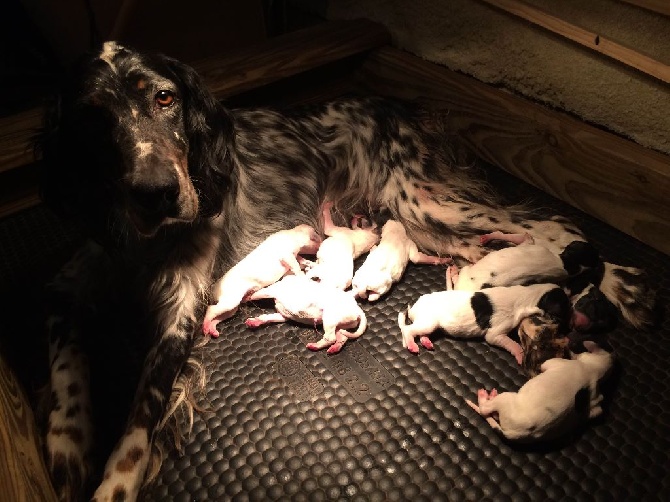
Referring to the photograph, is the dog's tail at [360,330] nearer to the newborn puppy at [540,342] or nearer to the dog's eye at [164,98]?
the newborn puppy at [540,342]

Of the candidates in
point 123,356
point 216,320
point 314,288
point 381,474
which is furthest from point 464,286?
point 123,356

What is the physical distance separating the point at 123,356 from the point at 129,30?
2088 millimetres

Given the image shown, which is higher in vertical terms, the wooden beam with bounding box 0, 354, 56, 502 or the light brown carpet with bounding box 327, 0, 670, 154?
the light brown carpet with bounding box 327, 0, 670, 154

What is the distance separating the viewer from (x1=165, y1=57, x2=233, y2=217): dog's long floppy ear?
1956 mm

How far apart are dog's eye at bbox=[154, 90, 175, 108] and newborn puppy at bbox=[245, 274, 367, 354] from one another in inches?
28.3

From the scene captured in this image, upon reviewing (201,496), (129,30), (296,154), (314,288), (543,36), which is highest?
(543,36)

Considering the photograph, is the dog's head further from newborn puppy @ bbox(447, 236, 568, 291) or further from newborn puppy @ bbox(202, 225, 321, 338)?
newborn puppy @ bbox(447, 236, 568, 291)

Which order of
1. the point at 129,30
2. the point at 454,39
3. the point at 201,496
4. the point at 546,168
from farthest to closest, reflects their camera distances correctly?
the point at 129,30, the point at 454,39, the point at 546,168, the point at 201,496

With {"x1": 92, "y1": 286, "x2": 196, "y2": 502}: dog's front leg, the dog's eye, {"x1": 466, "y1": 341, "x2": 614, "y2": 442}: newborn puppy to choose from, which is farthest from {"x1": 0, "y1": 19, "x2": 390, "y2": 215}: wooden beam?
{"x1": 466, "y1": 341, "x2": 614, "y2": 442}: newborn puppy

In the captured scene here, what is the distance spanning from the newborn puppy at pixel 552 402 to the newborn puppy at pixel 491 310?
19cm

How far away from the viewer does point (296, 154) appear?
8.19 feet

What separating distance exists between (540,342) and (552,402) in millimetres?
270

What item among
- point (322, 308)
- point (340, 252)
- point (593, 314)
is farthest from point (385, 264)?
point (593, 314)

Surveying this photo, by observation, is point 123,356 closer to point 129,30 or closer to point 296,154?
point 296,154
